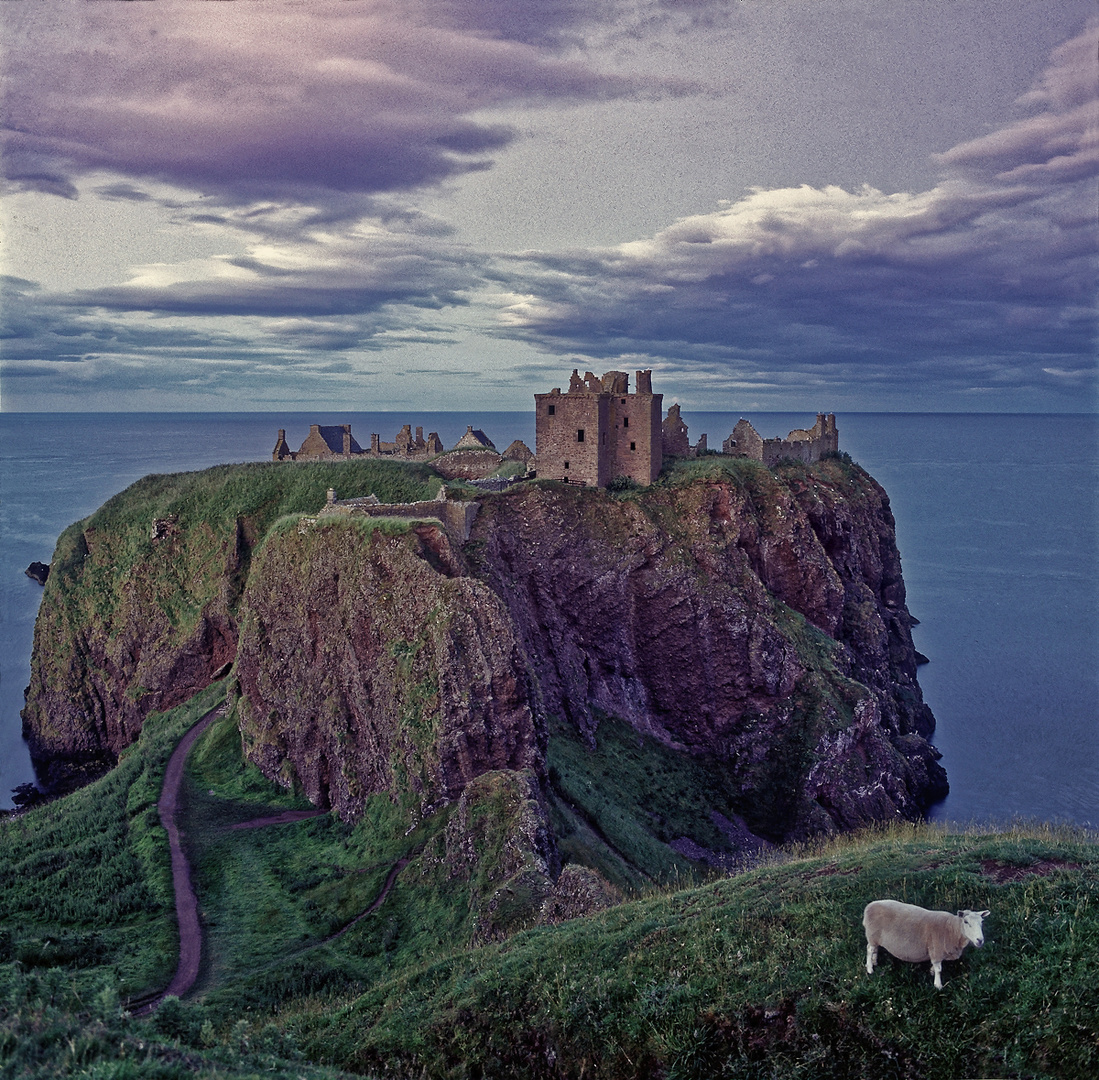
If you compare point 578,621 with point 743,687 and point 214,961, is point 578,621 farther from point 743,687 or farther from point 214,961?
point 214,961

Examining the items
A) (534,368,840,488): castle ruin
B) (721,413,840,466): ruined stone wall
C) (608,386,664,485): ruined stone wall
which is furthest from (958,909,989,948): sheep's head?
(721,413,840,466): ruined stone wall

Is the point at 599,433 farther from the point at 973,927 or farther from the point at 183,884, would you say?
the point at 973,927

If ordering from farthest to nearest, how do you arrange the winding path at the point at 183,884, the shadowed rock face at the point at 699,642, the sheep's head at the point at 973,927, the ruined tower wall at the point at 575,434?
1. the ruined tower wall at the point at 575,434
2. the shadowed rock face at the point at 699,642
3. the winding path at the point at 183,884
4. the sheep's head at the point at 973,927

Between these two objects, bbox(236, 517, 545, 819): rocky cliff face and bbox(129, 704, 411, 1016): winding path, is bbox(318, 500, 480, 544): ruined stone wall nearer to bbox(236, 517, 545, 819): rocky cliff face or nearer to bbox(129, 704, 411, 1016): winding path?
bbox(236, 517, 545, 819): rocky cliff face

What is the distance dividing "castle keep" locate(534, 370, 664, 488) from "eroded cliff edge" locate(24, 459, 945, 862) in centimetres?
231

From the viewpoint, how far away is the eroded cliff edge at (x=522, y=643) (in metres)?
42.3

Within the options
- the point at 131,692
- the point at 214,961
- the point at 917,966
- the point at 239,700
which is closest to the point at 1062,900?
the point at 917,966

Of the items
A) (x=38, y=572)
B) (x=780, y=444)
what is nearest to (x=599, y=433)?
(x=780, y=444)

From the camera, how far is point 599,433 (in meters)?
63.2

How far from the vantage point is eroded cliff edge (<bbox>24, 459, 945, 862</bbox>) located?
42.3m

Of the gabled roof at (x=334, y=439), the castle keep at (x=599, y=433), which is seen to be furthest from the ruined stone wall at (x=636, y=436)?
the gabled roof at (x=334, y=439)

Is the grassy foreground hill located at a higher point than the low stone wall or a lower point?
lower

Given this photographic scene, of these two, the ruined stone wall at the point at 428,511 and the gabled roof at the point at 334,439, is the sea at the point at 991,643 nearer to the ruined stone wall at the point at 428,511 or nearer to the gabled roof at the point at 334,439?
the ruined stone wall at the point at 428,511

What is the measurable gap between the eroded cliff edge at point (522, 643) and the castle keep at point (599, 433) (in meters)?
2.31
